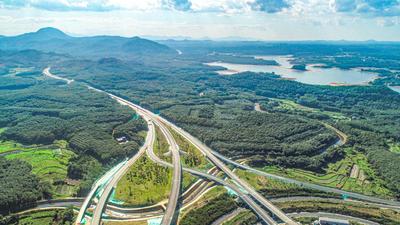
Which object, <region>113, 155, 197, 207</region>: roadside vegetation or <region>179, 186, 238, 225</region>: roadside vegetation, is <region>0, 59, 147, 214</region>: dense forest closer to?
<region>113, 155, 197, 207</region>: roadside vegetation

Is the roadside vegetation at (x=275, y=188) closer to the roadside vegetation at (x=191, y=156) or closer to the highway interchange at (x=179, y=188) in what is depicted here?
the highway interchange at (x=179, y=188)

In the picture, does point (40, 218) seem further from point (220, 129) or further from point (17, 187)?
point (220, 129)

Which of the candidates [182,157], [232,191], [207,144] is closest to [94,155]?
[182,157]

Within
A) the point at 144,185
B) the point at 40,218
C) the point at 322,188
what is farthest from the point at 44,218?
the point at 322,188

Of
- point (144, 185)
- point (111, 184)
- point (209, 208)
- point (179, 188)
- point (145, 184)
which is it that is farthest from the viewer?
point (145, 184)

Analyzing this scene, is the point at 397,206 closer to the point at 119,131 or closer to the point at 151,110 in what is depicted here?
the point at 119,131

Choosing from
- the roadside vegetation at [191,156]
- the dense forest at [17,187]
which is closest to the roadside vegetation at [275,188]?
the roadside vegetation at [191,156]

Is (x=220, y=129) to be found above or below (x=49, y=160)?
above
